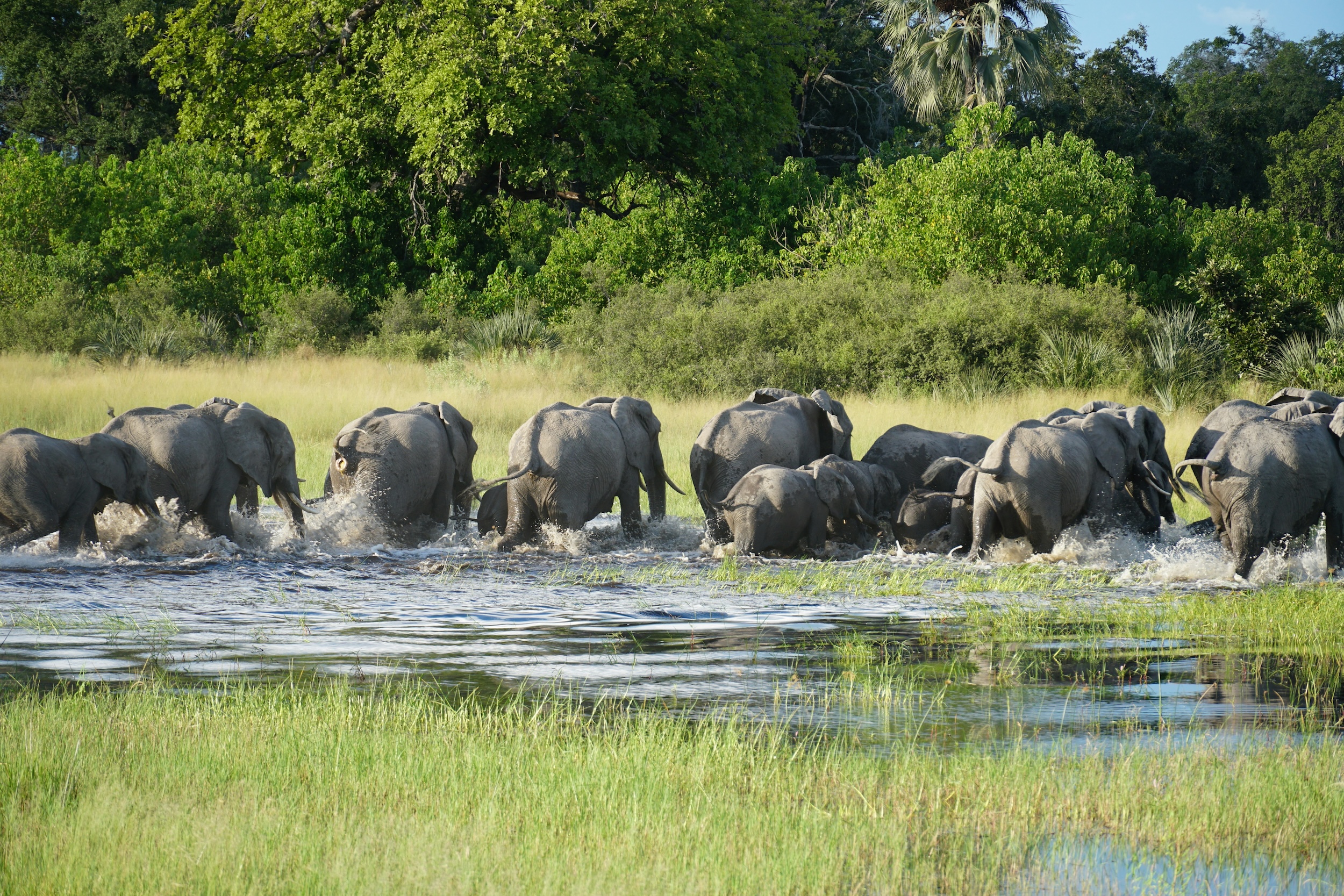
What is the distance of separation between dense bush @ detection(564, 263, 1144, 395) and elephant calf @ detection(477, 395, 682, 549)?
1285cm

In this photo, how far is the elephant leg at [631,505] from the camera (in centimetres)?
1305

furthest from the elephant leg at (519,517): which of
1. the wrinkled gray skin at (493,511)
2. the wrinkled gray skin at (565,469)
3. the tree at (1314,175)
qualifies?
the tree at (1314,175)

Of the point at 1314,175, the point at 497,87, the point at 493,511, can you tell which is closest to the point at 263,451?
the point at 493,511

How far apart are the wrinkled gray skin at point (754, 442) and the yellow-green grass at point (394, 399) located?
6.16 feet

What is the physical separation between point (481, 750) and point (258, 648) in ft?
9.15

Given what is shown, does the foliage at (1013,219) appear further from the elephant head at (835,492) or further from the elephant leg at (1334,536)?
the elephant leg at (1334,536)

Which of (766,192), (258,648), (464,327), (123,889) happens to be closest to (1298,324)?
(766,192)

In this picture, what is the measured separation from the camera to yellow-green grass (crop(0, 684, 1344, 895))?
14.2 ft

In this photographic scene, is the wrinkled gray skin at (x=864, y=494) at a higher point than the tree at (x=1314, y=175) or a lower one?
lower

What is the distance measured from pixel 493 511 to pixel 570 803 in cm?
838

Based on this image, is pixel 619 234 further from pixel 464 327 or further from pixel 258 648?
pixel 258 648

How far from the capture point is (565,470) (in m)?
12.5

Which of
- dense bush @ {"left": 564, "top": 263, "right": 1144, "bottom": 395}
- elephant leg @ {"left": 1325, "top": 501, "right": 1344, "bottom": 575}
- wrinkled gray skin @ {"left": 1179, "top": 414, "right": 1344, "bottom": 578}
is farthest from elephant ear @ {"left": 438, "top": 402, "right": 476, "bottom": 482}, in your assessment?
dense bush @ {"left": 564, "top": 263, "right": 1144, "bottom": 395}

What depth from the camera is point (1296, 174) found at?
1804 inches
